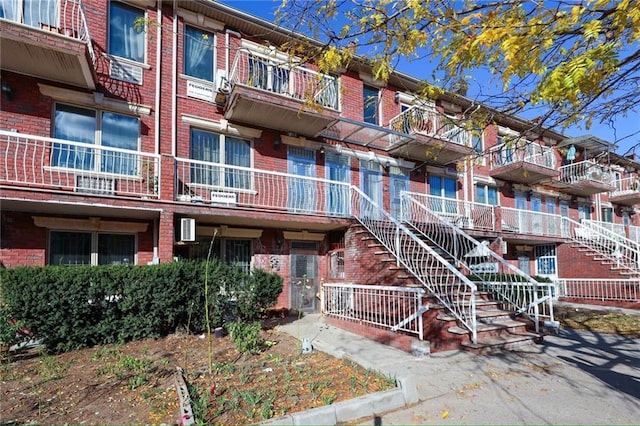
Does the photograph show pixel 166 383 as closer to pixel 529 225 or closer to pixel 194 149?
pixel 194 149

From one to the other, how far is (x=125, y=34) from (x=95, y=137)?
315 cm

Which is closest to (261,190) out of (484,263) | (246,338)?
(246,338)

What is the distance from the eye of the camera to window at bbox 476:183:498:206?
17641 mm

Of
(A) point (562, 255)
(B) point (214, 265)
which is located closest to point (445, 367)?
(B) point (214, 265)

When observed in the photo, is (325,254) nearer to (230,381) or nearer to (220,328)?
(220,328)

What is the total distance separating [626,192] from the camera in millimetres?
24062

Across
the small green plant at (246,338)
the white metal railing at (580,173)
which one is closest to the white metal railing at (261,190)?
the small green plant at (246,338)

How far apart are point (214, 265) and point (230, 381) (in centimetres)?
350

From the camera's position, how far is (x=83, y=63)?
845 cm

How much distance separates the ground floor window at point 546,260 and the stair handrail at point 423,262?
38.3ft

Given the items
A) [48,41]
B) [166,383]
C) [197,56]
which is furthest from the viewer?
[197,56]

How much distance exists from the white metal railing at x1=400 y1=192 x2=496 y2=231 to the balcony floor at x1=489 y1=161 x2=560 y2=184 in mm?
2718

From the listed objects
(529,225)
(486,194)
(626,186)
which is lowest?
(529,225)

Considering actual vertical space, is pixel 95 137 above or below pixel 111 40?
below
